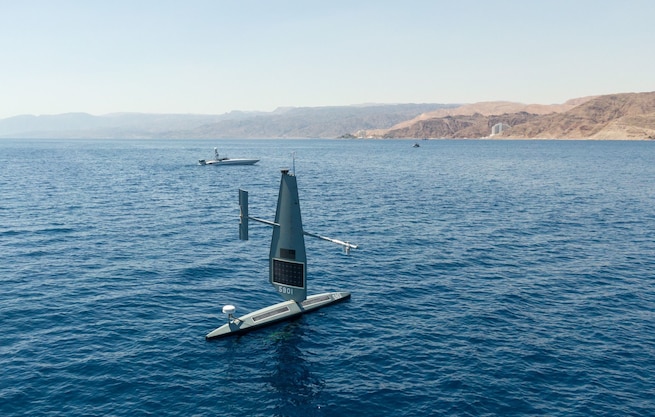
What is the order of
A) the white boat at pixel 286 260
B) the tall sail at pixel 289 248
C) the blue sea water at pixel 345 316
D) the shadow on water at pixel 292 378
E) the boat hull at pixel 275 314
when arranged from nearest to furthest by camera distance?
the shadow on water at pixel 292 378 → the blue sea water at pixel 345 316 → the boat hull at pixel 275 314 → the white boat at pixel 286 260 → the tall sail at pixel 289 248

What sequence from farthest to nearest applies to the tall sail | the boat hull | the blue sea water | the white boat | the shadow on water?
the tall sail < the white boat < the boat hull < the blue sea water < the shadow on water

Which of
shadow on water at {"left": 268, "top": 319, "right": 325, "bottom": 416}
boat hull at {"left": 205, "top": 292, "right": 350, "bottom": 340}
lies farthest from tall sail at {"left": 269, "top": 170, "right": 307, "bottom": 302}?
shadow on water at {"left": 268, "top": 319, "right": 325, "bottom": 416}

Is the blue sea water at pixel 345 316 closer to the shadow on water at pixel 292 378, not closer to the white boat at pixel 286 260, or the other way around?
the shadow on water at pixel 292 378

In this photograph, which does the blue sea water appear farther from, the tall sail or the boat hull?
the tall sail


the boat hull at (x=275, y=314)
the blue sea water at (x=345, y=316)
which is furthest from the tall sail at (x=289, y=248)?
the blue sea water at (x=345, y=316)

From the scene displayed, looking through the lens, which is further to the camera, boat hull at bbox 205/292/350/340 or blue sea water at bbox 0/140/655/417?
boat hull at bbox 205/292/350/340

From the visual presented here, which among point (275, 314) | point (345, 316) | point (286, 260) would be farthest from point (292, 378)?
point (286, 260)

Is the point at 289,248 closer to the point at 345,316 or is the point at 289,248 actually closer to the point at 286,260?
the point at 286,260

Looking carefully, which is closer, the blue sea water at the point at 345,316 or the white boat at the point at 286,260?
the blue sea water at the point at 345,316
